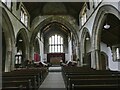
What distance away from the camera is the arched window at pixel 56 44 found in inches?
1454

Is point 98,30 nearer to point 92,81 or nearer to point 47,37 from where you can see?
point 92,81

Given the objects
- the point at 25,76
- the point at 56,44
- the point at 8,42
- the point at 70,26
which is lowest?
the point at 25,76

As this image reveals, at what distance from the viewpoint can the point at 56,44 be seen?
37.1 meters

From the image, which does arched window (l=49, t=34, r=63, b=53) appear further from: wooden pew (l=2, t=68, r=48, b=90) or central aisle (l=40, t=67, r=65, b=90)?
wooden pew (l=2, t=68, r=48, b=90)

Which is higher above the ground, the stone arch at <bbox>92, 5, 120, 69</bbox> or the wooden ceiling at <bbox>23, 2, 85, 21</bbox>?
the wooden ceiling at <bbox>23, 2, 85, 21</bbox>

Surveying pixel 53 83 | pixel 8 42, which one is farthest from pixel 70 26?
pixel 53 83

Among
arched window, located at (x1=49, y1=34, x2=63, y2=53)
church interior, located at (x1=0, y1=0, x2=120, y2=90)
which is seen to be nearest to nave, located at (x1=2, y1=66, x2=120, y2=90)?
church interior, located at (x1=0, y1=0, x2=120, y2=90)

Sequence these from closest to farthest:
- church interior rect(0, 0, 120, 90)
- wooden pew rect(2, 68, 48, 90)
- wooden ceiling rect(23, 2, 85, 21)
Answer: wooden pew rect(2, 68, 48, 90) → church interior rect(0, 0, 120, 90) → wooden ceiling rect(23, 2, 85, 21)

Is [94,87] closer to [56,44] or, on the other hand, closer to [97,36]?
[97,36]

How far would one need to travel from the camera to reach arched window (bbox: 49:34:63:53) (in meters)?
36.9

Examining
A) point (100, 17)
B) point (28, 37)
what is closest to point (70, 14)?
point (28, 37)

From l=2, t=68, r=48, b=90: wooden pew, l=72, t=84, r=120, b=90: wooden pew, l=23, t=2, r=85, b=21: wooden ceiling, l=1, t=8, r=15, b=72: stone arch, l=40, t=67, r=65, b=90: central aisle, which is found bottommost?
l=40, t=67, r=65, b=90: central aisle

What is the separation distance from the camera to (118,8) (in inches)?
347

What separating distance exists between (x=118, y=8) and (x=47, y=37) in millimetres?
28862
